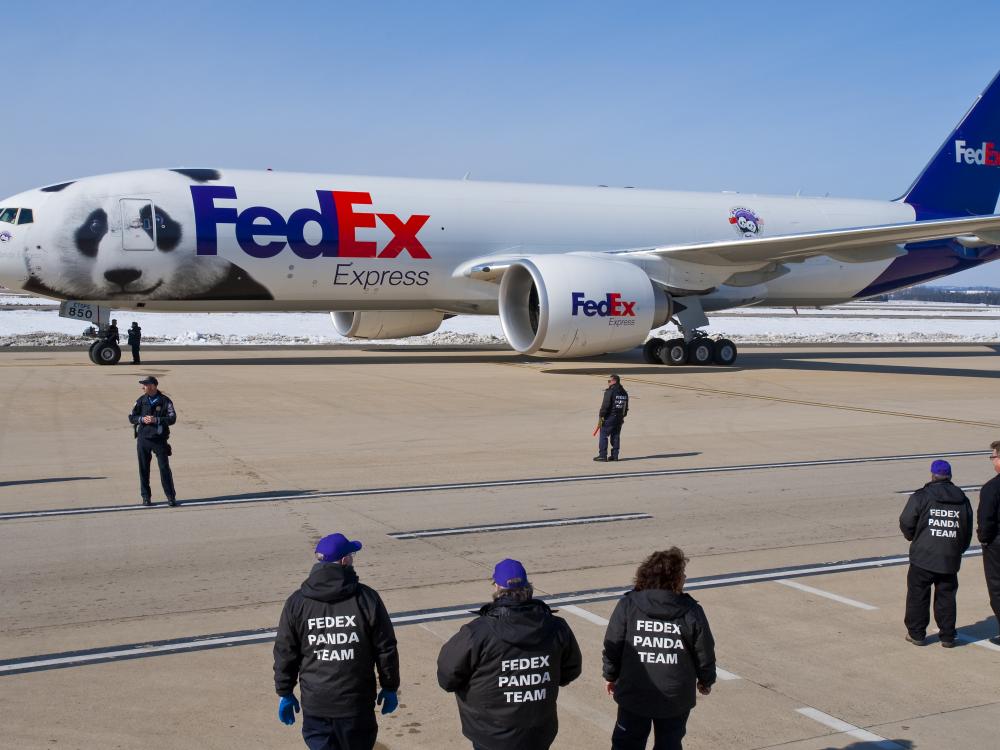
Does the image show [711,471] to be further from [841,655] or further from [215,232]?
[215,232]

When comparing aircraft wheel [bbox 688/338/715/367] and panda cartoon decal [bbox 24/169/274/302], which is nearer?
panda cartoon decal [bbox 24/169/274/302]

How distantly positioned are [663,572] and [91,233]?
22072mm

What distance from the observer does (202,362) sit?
27734 millimetres

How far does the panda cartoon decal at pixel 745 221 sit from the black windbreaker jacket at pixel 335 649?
94.1ft

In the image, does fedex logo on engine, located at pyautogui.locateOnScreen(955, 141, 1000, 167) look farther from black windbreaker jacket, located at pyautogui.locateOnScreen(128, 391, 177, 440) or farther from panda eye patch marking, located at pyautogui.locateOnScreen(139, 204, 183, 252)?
black windbreaker jacket, located at pyautogui.locateOnScreen(128, 391, 177, 440)

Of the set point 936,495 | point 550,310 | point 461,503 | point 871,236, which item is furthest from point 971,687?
point 871,236

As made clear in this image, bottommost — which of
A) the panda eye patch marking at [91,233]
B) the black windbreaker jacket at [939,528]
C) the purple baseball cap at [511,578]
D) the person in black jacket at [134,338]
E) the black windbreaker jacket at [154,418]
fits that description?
the black windbreaker jacket at [939,528]

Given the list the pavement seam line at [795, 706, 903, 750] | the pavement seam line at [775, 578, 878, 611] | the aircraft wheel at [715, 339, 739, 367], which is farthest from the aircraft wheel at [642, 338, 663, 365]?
the pavement seam line at [795, 706, 903, 750]

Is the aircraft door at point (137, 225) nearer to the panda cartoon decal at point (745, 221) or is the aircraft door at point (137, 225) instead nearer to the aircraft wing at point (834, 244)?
the aircraft wing at point (834, 244)

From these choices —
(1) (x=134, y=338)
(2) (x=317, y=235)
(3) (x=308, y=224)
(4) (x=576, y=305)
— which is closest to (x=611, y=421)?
(4) (x=576, y=305)

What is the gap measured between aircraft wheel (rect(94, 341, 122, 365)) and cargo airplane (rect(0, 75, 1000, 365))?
25 mm

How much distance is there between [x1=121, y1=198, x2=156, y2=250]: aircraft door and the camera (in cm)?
2417

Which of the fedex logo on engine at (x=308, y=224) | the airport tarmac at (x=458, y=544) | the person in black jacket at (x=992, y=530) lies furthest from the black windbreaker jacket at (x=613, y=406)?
the fedex logo on engine at (x=308, y=224)

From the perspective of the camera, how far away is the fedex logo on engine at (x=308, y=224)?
974 inches
